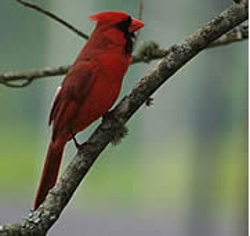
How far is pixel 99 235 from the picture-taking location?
3482mm

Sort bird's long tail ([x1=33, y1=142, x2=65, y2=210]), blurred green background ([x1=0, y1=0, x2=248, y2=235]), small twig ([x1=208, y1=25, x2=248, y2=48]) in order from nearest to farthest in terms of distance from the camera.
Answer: bird's long tail ([x1=33, y1=142, x2=65, y2=210]) → small twig ([x1=208, y1=25, x2=248, y2=48]) → blurred green background ([x1=0, y1=0, x2=248, y2=235])

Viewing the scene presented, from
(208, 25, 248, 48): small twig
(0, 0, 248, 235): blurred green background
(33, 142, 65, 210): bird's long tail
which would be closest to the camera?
(33, 142, 65, 210): bird's long tail

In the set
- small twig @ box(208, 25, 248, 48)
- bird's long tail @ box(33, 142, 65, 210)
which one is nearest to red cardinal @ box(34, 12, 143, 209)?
bird's long tail @ box(33, 142, 65, 210)

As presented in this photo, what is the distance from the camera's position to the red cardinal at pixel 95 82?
104cm

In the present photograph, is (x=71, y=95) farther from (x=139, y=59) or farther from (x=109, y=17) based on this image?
(x=139, y=59)

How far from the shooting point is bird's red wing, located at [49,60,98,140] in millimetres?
1045

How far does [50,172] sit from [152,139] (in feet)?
7.43

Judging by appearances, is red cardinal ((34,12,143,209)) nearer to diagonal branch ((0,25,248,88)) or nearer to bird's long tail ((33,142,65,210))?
bird's long tail ((33,142,65,210))

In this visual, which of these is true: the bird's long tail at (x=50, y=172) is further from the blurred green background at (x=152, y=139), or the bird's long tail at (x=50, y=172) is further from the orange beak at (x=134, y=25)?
the blurred green background at (x=152, y=139)

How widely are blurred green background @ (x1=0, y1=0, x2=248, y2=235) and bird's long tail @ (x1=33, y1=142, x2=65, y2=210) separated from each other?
1.86 m

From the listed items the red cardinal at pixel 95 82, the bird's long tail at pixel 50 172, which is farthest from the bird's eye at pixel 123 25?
the bird's long tail at pixel 50 172

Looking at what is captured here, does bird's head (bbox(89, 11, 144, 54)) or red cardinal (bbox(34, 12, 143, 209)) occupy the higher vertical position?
bird's head (bbox(89, 11, 144, 54))

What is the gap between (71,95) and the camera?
105cm

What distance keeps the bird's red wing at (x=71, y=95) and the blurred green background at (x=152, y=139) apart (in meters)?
1.83
